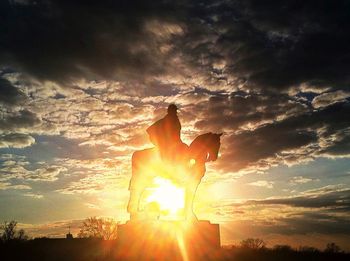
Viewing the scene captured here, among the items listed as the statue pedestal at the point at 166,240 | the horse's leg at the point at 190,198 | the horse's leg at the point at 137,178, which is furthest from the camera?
the horse's leg at the point at 137,178

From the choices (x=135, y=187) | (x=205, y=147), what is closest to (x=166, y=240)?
(x=135, y=187)

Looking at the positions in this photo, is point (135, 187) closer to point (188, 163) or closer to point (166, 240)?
point (188, 163)

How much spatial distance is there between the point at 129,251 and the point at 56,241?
7010 millimetres

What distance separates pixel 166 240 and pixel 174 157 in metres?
2.71

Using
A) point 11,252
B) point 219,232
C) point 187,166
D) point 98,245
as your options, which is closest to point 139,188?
point 187,166

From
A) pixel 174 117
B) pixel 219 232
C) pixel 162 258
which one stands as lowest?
pixel 162 258

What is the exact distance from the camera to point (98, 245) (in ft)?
58.1

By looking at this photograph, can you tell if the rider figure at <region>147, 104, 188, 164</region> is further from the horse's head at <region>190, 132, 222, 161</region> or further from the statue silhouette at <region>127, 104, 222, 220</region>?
the horse's head at <region>190, 132, 222, 161</region>

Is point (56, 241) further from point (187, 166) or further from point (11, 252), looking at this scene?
point (187, 166)

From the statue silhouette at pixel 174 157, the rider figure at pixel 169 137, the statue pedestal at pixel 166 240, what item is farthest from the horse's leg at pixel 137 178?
the statue pedestal at pixel 166 240

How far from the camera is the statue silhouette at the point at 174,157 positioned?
44.8 ft

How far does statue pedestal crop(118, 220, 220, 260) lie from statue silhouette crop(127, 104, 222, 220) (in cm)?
53

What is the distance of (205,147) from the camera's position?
44.8 feet

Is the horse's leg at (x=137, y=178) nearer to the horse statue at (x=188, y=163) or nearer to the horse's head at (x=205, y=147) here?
the horse statue at (x=188, y=163)
